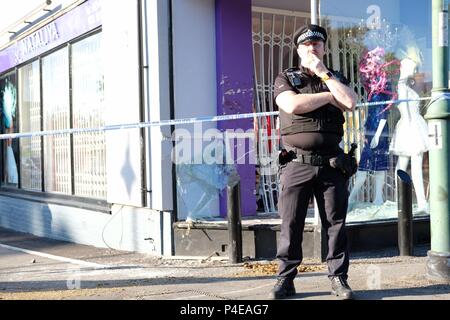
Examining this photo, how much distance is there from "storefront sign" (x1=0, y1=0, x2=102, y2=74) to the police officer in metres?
5.09

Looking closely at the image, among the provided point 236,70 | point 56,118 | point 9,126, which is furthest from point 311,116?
point 9,126

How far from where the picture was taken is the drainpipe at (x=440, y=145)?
5164 mm

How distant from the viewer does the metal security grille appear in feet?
23.9

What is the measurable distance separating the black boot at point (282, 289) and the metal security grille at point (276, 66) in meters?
2.80

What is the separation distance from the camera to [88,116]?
9547mm

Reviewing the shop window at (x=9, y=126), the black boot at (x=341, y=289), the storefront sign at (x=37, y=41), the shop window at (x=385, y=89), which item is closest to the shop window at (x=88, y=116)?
the storefront sign at (x=37, y=41)

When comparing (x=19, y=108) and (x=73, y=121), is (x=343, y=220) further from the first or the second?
(x=19, y=108)

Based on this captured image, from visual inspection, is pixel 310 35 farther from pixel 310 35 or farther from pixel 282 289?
pixel 282 289

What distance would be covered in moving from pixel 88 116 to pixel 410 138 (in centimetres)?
517

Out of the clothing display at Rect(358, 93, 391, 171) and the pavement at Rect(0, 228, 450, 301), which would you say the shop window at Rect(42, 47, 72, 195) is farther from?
the clothing display at Rect(358, 93, 391, 171)

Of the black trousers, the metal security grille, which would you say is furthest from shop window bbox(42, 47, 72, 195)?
the black trousers

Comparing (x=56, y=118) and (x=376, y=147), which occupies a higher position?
(x=56, y=118)

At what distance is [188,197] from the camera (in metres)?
7.38
